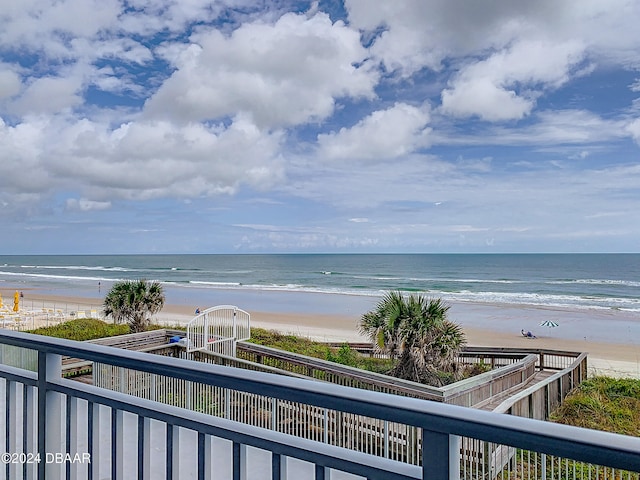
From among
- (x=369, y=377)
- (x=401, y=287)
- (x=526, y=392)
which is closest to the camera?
(x=526, y=392)

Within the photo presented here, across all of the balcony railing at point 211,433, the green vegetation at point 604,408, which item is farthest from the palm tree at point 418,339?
the balcony railing at point 211,433

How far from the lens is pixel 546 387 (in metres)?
7.02

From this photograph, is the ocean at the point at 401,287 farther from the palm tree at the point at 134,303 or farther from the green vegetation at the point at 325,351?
the palm tree at the point at 134,303

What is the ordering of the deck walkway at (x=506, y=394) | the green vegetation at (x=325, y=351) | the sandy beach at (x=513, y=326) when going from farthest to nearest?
the sandy beach at (x=513, y=326), the green vegetation at (x=325, y=351), the deck walkway at (x=506, y=394)

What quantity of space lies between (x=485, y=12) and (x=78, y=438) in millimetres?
14082

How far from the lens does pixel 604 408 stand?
7.21 meters

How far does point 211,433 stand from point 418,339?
7.42 meters

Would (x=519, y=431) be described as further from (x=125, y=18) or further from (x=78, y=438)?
(x=125, y=18)

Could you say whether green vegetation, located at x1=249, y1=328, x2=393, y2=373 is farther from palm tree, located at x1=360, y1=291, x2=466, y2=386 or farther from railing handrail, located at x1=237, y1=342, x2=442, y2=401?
railing handrail, located at x1=237, y1=342, x2=442, y2=401

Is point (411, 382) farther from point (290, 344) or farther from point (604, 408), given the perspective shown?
point (290, 344)

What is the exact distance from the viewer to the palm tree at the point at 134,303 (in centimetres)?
1208

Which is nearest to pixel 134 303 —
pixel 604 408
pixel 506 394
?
pixel 506 394

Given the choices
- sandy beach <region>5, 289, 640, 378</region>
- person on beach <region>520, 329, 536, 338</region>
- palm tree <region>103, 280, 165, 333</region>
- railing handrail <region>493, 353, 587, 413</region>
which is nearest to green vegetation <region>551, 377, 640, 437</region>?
railing handrail <region>493, 353, 587, 413</region>

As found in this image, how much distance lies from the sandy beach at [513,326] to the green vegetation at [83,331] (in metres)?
5.01
